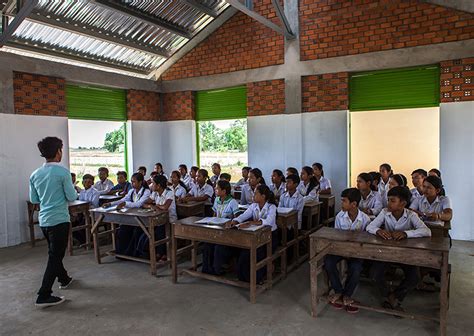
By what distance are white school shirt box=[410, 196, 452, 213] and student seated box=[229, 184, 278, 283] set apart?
70.3 inches

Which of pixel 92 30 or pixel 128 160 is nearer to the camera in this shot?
pixel 92 30

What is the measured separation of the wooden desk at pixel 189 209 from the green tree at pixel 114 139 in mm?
3494

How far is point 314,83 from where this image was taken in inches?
281

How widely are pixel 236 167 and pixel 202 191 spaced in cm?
236

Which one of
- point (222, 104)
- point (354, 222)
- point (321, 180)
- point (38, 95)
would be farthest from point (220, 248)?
point (222, 104)

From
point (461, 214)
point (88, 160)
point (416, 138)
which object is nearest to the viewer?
point (461, 214)

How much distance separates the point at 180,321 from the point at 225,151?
5589mm

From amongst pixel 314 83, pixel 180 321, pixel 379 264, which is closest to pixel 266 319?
pixel 180 321

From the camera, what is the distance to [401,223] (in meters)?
3.45

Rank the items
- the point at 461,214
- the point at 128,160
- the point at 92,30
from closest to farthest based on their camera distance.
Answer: the point at 461,214, the point at 92,30, the point at 128,160

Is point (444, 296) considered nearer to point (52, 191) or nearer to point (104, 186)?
point (52, 191)

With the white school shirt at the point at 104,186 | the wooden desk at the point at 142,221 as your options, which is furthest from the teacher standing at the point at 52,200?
the white school shirt at the point at 104,186

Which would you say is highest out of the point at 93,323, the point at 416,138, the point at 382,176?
the point at 416,138

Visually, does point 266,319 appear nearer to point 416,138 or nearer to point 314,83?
point 314,83
